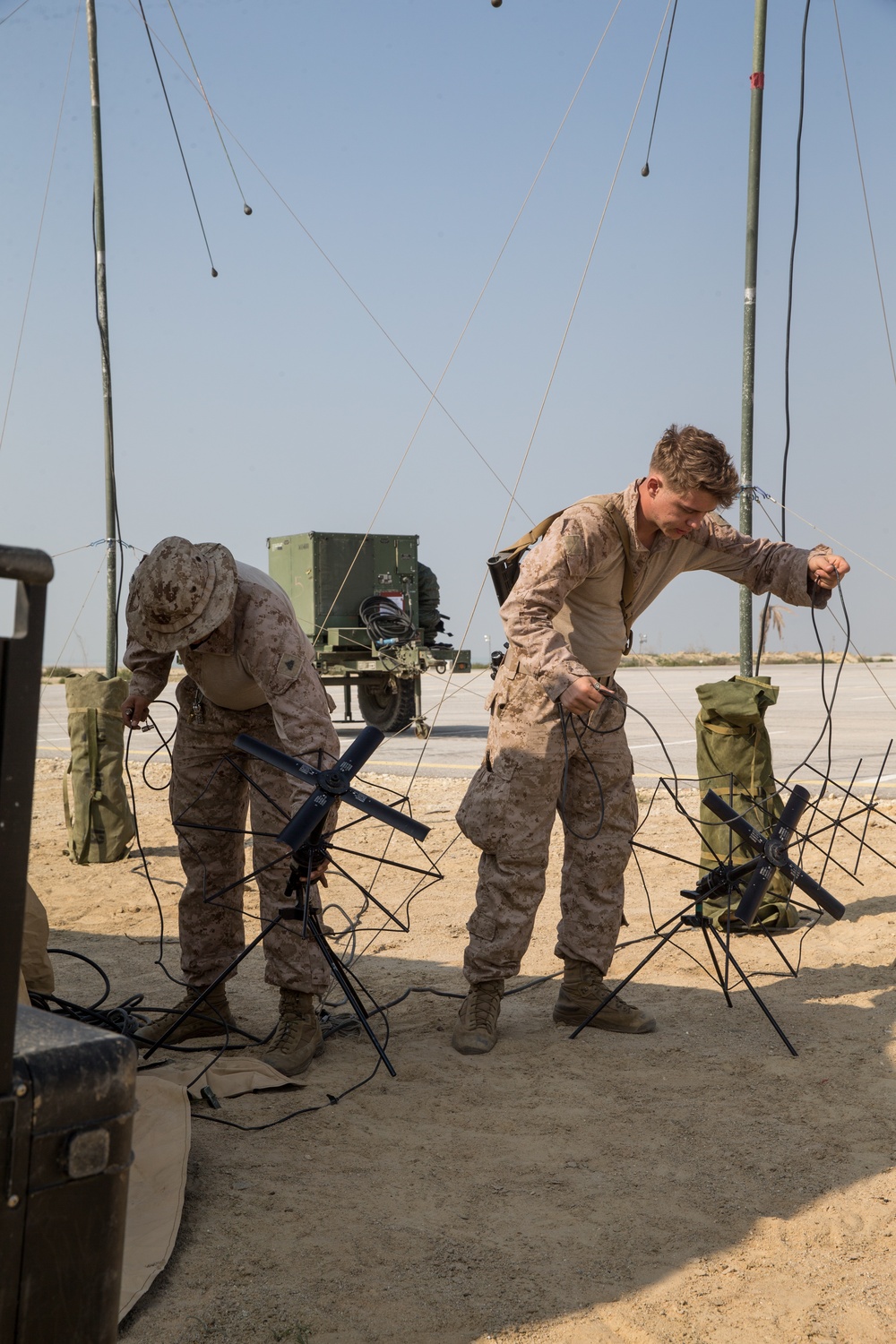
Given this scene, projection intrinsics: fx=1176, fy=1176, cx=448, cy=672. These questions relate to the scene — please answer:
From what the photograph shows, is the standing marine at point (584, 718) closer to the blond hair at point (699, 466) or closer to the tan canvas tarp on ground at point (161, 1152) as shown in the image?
the blond hair at point (699, 466)

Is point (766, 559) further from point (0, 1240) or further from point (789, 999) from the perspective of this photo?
point (0, 1240)

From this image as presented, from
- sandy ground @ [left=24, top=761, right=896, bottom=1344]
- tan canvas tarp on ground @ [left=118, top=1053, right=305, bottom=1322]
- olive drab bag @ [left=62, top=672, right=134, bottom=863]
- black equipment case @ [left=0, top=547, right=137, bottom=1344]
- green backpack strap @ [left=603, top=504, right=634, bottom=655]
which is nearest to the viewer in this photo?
black equipment case @ [left=0, top=547, right=137, bottom=1344]

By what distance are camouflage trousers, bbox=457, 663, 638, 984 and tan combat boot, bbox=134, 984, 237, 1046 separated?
2.93ft

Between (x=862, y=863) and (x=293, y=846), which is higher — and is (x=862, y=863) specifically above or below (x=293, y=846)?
below

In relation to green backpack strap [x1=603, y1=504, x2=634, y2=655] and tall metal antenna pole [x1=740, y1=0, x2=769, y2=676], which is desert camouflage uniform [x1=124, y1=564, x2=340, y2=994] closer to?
green backpack strap [x1=603, y1=504, x2=634, y2=655]

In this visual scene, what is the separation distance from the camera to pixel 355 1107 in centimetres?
347

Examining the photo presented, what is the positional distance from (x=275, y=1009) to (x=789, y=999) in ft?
6.46

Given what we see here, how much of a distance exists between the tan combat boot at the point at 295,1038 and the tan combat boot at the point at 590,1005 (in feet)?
3.00

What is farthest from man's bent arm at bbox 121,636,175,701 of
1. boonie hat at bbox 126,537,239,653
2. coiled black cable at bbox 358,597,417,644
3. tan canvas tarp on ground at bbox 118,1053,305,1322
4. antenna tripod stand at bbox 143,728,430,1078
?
coiled black cable at bbox 358,597,417,644

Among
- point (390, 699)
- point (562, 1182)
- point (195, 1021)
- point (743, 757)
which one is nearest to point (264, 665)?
point (195, 1021)

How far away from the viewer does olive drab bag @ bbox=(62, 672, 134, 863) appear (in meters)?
7.40

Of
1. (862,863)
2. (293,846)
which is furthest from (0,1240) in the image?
(862,863)

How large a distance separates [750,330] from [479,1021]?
4303 millimetres

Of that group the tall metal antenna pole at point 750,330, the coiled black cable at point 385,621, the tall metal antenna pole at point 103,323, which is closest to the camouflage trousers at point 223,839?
the tall metal antenna pole at point 750,330
